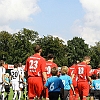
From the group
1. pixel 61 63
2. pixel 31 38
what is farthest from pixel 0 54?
pixel 61 63

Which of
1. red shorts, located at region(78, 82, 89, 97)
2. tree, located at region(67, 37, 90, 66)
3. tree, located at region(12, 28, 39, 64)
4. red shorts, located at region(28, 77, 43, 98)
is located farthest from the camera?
tree, located at region(67, 37, 90, 66)

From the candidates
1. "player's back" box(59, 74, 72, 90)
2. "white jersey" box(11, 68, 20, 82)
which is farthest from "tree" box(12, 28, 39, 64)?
"player's back" box(59, 74, 72, 90)

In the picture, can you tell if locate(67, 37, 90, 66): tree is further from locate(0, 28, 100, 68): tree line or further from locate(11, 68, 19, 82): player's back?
locate(11, 68, 19, 82): player's back

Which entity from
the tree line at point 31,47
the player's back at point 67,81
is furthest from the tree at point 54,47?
the player's back at point 67,81

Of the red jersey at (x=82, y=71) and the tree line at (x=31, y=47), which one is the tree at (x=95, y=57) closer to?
the tree line at (x=31, y=47)

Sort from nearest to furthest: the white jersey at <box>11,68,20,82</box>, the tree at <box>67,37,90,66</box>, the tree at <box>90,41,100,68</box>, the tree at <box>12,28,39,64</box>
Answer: the white jersey at <box>11,68,20,82</box>, the tree at <box>12,28,39,64</box>, the tree at <box>90,41,100,68</box>, the tree at <box>67,37,90,66</box>

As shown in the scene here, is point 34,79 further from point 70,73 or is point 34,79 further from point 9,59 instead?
point 9,59

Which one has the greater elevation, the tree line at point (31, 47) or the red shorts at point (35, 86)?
the tree line at point (31, 47)

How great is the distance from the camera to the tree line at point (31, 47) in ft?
331

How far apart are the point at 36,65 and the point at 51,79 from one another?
67cm

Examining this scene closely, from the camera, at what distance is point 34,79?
11211 mm

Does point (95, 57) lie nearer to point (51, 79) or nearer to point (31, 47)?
point (31, 47)

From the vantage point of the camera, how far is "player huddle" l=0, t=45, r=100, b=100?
11.2m

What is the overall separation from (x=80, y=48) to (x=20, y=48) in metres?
20.6
